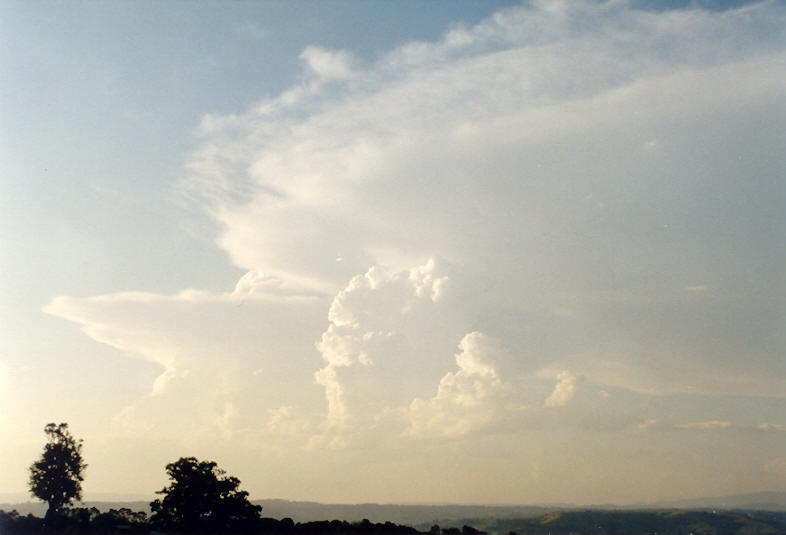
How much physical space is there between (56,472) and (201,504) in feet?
84.0

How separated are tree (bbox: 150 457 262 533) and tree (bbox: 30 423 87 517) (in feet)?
63.5

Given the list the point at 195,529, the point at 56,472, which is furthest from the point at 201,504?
the point at 56,472

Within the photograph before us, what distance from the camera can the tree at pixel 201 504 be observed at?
62750mm

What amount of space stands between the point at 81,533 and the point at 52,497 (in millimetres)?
27533

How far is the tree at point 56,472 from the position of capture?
7431 cm

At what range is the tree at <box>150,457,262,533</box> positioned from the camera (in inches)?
2470

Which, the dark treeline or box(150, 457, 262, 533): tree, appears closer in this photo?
the dark treeline

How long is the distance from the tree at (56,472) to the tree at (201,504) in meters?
19.4

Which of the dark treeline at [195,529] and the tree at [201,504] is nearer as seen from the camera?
the dark treeline at [195,529]

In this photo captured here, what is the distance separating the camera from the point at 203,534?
60812 mm

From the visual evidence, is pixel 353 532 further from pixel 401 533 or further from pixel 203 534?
pixel 203 534

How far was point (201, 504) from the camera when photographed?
64.1 metres

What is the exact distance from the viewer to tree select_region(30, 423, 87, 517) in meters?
74.3

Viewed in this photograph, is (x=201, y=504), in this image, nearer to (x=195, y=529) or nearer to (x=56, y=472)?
(x=195, y=529)
